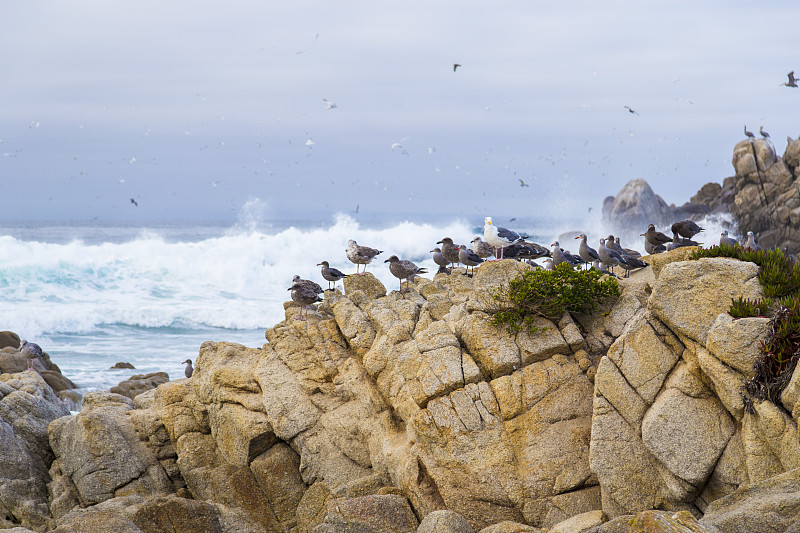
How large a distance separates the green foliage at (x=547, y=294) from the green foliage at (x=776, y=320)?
2.64 m

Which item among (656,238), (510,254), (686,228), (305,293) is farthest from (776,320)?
(305,293)

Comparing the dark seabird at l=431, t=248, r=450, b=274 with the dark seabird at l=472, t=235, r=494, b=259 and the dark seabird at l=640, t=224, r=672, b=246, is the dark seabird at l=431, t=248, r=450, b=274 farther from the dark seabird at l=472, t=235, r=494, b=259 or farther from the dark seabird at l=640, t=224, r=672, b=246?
the dark seabird at l=640, t=224, r=672, b=246

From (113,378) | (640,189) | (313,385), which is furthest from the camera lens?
(640,189)

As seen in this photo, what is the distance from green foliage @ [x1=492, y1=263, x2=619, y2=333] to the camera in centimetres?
1287

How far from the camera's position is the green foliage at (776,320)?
31.3ft

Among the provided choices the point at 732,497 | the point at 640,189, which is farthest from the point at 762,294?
the point at 640,189

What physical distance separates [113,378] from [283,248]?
38794 millimetres

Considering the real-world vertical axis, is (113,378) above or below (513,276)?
below

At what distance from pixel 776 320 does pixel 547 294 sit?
3921 mm

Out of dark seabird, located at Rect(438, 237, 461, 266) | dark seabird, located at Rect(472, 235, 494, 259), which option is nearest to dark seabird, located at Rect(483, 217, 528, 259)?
dark seabird, located at Rect(472, 235, 494, 259)

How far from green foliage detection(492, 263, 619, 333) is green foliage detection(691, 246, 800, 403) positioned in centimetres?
264

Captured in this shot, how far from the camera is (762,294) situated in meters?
10.8

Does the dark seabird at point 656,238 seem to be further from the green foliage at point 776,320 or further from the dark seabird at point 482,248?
the green foliage at point 776,320

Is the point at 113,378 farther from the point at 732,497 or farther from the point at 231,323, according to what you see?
the point at 732,497
